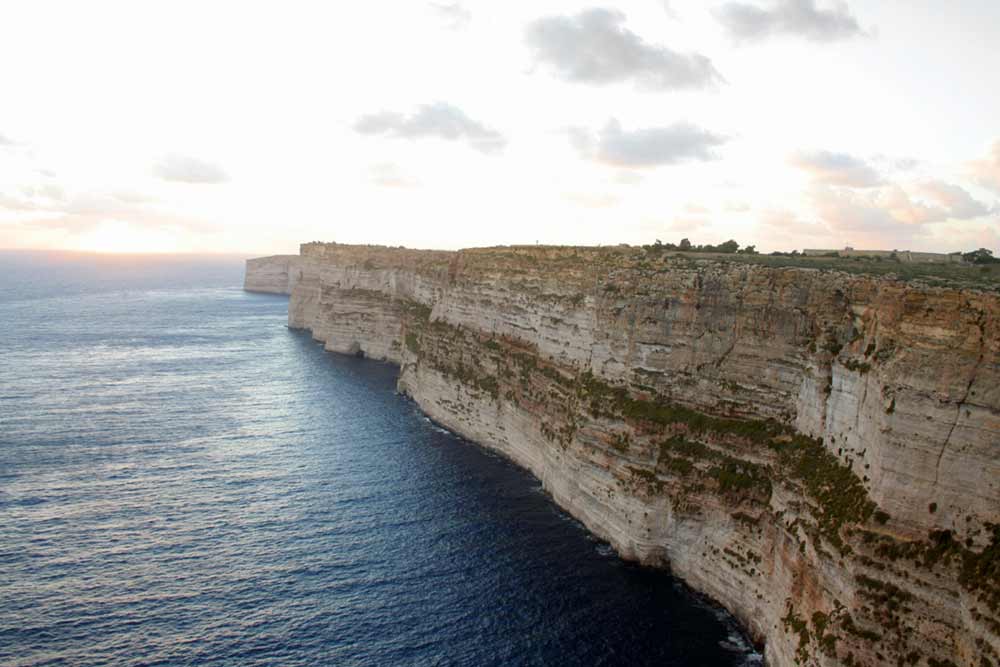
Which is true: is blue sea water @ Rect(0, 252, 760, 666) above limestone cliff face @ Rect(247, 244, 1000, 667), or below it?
below

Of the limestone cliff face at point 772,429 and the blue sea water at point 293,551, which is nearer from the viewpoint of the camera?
the limestone cliff face at point 772,429

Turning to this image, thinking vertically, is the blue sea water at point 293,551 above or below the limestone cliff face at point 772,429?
below

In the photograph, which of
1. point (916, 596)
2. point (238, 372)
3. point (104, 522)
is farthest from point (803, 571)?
point (238, 372)

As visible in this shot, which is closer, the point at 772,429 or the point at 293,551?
the point at 772,429

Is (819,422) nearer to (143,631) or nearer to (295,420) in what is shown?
(143,631)

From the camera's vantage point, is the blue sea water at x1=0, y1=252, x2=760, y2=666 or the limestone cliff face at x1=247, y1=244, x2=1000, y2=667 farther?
the blue sea water at x1=0, y1=252, x2=760, y2=666
